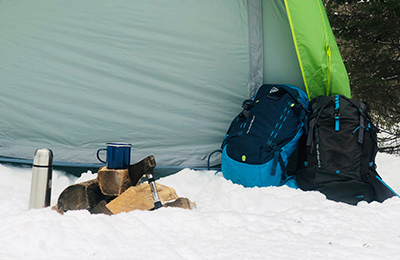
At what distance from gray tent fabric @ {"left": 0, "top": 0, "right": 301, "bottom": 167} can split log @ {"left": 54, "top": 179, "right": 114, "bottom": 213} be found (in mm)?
723

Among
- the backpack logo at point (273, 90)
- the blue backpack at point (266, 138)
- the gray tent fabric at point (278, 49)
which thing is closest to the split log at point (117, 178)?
the blue backpack at point (266, 138)

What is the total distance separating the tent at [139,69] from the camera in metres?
2.63

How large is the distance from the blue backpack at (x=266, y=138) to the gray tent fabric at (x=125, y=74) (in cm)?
25

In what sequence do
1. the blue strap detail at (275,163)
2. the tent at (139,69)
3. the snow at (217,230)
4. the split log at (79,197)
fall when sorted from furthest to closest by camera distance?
1. the tent at (139,69)
2. the blue strap detail at (275,163)
3. the split log at (79,197)
4. the snow at (217,230)

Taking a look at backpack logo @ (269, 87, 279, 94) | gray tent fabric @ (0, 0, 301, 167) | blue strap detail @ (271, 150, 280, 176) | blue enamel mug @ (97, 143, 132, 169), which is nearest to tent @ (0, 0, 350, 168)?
gray tent fabric @ (0, 0, 301, 167)

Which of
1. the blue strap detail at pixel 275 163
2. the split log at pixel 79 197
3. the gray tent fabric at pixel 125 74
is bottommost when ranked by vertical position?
the split log at pixel 79 197

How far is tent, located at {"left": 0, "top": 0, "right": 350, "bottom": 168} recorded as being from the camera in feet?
8.62

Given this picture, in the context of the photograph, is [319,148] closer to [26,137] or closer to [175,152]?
[175,152]

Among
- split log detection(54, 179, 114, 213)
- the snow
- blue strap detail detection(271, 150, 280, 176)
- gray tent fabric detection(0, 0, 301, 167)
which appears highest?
gray tent fabric detection(0, 0, 301, 167)

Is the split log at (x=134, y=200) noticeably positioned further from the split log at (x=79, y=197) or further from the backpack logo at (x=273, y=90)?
the backpack logo at (x=273, y=90)

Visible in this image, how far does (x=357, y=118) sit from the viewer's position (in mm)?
2359

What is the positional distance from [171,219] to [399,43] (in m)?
4.17

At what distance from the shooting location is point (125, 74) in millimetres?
2697

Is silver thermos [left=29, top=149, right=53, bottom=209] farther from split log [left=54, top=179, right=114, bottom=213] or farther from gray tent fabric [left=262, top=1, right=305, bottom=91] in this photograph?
gray tent fabric [left=262, top=1, right=305, bottom=91]
